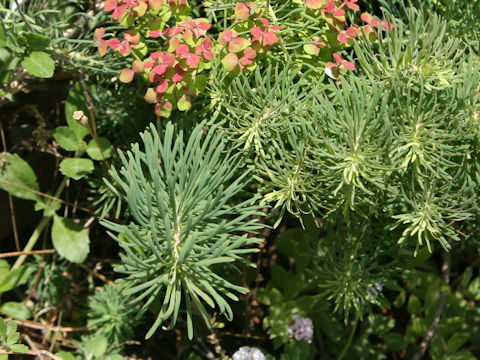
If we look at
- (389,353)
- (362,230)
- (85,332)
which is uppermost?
(362,230)

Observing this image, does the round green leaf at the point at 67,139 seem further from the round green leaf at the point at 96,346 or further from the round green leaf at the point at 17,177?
the round green leaf at the point at 96,346

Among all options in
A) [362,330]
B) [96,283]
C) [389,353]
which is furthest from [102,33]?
[389,353]

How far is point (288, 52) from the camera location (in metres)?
1.13

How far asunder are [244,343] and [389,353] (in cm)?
47

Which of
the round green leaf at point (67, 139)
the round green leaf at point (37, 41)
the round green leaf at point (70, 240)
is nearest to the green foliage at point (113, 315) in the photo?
the round green leaf at point (70, 240)

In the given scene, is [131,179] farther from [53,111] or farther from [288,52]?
[53,111]

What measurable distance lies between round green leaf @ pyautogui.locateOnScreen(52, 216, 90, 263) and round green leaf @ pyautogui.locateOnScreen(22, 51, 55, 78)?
0.39 metres

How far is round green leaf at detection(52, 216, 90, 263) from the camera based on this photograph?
1357 mm

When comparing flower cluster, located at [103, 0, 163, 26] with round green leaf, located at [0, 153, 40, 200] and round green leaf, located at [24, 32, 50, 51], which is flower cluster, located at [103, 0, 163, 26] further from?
round green leaf, located at [0, 153, 40, 200]

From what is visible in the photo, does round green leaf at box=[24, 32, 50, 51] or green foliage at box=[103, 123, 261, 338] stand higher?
round green leaf at box=[24, 32, 50, 51]

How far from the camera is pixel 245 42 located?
3.32 feet

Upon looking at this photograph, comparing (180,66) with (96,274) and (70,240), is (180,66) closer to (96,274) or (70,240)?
(70,240)

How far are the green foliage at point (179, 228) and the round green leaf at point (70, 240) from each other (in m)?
0.44

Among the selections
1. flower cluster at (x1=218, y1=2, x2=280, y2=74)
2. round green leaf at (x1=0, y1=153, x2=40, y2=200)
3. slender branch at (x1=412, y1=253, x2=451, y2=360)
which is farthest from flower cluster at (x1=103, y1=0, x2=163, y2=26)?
slender branch at (x1=412, y1=253, x2=451, y2=360)
